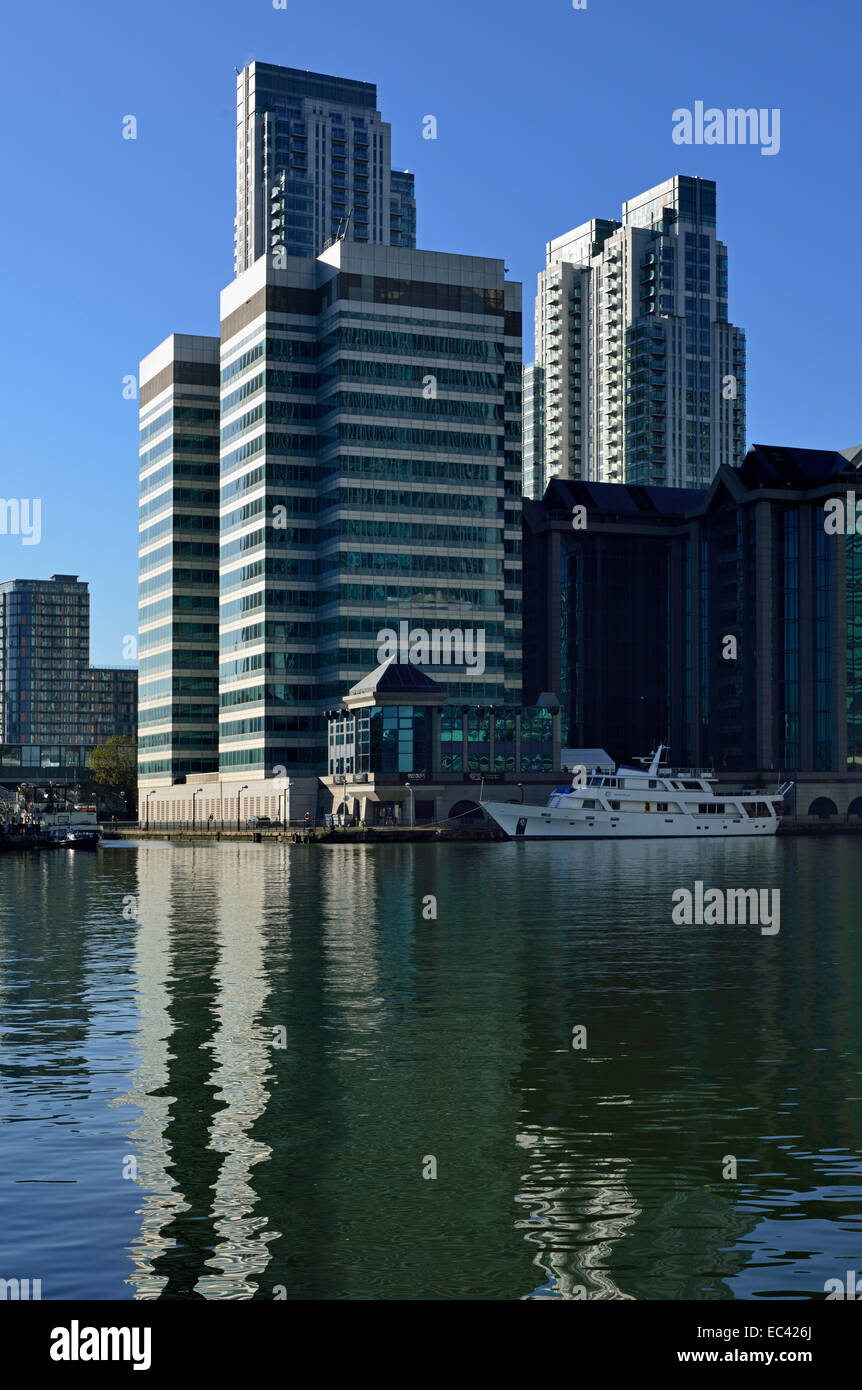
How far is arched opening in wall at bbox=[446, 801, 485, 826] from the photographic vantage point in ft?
626

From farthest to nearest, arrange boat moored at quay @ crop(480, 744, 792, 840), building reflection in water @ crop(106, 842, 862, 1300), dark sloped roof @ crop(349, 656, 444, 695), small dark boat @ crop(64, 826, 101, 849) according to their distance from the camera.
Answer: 1. dark sloped roof @ crop(349, 656, 444, 695)
2. small dark boat @ crop(64, 826, 101, 849)
3. boat moored at quay @ crop(480, 744, 792, 840)
4. building reflection in water @ crop(106, 842, 862, 1300)

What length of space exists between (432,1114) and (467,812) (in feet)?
536

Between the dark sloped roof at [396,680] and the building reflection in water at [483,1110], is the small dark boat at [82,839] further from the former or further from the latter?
the building reflection in water at [483,1110]

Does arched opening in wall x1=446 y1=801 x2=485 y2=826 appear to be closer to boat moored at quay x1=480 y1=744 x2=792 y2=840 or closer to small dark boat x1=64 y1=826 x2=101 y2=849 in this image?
boat moored at quay x1=480 y1=744 x2=792 y2=840

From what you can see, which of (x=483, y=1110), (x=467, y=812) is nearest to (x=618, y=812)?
(x=467, y=812)

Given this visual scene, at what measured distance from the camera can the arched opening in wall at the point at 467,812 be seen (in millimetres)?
190750

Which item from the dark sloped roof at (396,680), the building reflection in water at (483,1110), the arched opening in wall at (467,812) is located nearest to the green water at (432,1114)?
the building reflection in water at (483,1110)

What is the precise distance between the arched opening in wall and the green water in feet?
423

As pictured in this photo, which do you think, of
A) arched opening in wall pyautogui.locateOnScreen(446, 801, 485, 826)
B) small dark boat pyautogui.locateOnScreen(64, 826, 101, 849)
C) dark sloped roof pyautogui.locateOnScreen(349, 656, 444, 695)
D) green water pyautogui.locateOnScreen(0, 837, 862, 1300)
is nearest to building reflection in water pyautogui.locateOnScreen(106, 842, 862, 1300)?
green water pyautogui.locateOnScreen(0, 837, 862, 1300)

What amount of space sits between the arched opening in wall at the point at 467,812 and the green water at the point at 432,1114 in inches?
5080

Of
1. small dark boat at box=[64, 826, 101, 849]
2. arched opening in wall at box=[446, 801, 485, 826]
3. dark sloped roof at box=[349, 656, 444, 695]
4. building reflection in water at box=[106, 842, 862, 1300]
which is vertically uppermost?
dark sloped roof at box=[349, 656, 444, 695]

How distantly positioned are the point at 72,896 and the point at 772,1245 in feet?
240

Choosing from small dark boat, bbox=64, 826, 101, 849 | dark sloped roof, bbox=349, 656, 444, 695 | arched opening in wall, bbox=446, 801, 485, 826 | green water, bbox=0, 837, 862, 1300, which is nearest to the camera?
green water, bbox=0, 837, 862, 1300
